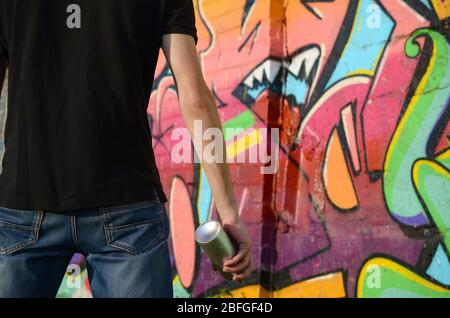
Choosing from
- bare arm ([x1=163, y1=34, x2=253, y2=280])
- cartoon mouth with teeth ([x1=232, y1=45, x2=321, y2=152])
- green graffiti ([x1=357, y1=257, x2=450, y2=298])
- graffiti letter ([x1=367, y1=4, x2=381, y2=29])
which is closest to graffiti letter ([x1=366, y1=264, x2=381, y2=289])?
green graffiti ([x1=357, y1=257, x2=450, y2=298])

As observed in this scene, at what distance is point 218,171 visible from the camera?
76.4 inches

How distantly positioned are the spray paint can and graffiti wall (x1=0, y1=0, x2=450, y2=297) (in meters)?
2.25

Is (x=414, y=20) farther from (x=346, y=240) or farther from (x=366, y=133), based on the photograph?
(x=346, y=240)

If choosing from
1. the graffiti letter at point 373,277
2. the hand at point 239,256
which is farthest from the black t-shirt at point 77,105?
the graffiti letter at point 373,277

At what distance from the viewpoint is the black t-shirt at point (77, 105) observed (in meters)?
1.80

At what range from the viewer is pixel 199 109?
196 centimetres

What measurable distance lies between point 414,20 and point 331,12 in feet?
2.50

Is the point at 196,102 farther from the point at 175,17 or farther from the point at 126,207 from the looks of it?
the point at 126,207

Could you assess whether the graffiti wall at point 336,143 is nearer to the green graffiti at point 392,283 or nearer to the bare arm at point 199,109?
the green graffiti at point 392,283

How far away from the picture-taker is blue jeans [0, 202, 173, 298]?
1.77 m

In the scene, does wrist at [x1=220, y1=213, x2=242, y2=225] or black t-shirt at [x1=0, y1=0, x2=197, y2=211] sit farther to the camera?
wrist at [x1=220, y1=213, x2=242, y2=225]

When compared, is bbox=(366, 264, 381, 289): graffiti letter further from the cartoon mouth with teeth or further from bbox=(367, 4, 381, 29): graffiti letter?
bbox=(367, 4, 381, 29): graffiti letter

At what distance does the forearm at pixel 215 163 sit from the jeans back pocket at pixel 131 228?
0.22 m

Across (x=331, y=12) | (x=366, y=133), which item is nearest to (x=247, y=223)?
(x=366, y=133)
